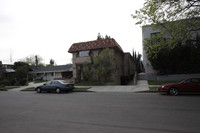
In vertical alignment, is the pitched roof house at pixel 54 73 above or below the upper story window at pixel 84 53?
below

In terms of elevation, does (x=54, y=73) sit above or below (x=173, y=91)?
above

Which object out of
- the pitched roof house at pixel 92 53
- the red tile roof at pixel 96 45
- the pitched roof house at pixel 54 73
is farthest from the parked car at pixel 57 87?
the pitched roof house at pixel 54 73

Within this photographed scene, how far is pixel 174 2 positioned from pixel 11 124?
14.2 metres

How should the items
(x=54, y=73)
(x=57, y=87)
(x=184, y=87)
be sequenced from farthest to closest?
(x=54, y=73), (x=57, y=87), (x=184, y=87)

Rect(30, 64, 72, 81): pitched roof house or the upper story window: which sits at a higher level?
the upper story window

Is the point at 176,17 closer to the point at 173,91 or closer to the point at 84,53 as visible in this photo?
the point at 173,91

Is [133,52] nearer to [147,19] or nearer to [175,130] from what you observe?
[147,19]

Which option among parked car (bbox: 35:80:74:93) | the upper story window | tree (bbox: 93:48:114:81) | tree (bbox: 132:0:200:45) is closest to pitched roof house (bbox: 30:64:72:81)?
the upper story window

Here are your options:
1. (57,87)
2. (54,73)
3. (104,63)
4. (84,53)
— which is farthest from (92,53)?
(54,73)

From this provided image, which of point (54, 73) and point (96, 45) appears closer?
point (96, 45)

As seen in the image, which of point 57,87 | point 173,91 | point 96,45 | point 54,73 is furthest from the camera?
point 54,73

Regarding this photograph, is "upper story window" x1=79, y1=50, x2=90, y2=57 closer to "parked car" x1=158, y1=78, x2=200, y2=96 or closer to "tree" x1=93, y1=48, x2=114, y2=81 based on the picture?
"tree" x1=93, y1=48, x2=114, y2=81

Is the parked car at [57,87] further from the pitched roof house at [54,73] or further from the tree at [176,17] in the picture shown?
the pitched roof house at [54,73]

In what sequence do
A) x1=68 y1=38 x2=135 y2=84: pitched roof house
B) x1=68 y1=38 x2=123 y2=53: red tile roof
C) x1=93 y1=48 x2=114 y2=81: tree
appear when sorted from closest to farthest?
x1=93 y1=48 x2=114 y2=81: tree → x1=68 y1=38 x2=135 y2=84: pitched roof house → x1=68 y1=38 x2=123 y2=53: red tile roof
